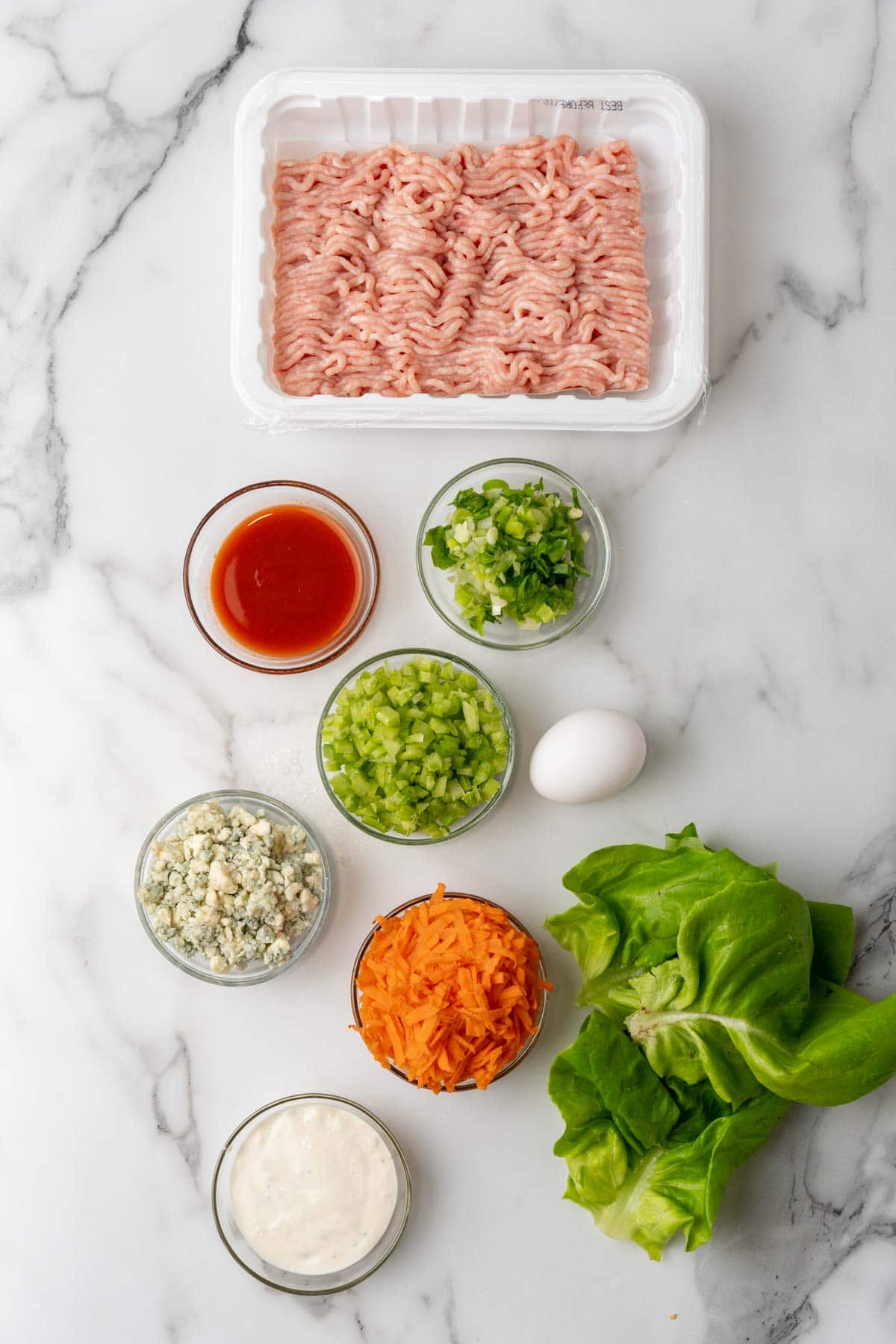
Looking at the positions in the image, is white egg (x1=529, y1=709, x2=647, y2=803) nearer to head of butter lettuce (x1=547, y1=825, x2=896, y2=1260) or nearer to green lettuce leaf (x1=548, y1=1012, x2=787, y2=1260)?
head of butter lettuce (x1=547, y1=825, x2=896, y2=1260)

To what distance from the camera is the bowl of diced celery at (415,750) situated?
6.74ft

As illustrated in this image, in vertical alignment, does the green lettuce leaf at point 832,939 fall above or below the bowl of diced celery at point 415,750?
below

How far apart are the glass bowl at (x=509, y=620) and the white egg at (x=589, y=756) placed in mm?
189

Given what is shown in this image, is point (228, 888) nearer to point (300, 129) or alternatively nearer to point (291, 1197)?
point (291, 1197)

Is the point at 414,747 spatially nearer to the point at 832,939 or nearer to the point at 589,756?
the point at 589,756

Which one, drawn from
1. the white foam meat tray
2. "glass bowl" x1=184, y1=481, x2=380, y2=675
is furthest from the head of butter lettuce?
the white foam meat tray

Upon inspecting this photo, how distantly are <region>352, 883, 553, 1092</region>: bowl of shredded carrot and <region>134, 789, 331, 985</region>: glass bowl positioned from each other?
0.44 ft

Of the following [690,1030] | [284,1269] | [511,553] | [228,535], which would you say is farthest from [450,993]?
[228,535]

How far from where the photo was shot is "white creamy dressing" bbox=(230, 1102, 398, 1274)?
2.11 meters

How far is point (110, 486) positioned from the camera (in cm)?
230

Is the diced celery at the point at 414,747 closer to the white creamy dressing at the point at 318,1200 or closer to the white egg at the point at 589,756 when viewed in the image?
the white egg at the point at 589,756

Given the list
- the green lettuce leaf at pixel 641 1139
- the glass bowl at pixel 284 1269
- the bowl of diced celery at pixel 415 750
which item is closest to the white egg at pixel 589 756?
the bowl of diced celery at pixel 415 750

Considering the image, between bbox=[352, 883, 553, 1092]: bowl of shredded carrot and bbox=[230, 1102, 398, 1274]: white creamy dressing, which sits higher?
bbox=[352, 883, 553, 1092]: bowl of shredded carrot

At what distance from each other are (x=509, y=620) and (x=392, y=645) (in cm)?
25
